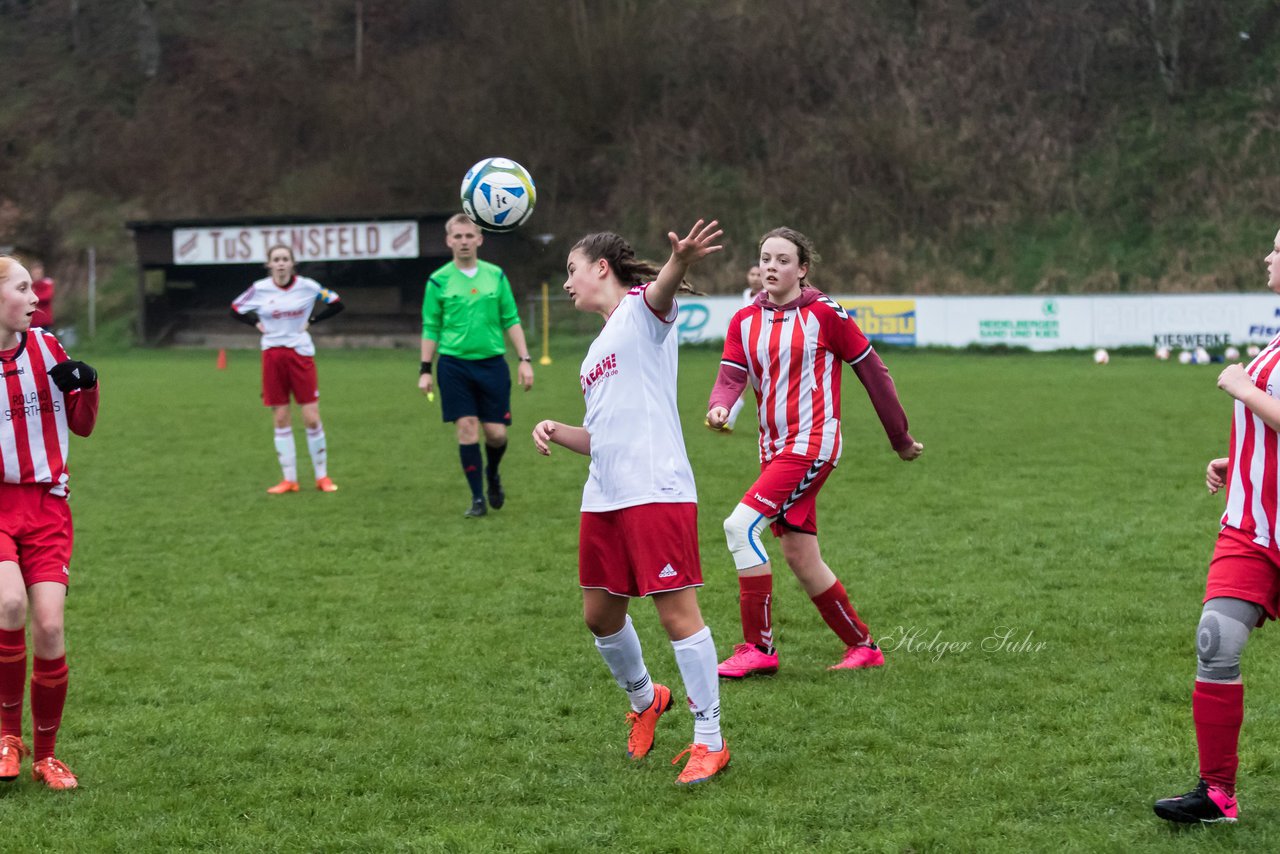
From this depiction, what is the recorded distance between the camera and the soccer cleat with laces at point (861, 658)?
5891 millimetres

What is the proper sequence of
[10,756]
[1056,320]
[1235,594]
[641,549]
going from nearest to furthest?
[1235,594] → [641,549] → [10,756] → [1056,320]

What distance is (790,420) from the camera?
586cm

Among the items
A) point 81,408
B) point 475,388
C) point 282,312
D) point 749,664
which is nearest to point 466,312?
point 475,388

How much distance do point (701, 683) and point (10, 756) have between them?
2.35 metres

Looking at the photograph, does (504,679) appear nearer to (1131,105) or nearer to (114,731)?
(114,731)

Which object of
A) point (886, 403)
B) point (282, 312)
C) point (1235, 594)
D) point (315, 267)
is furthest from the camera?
point (315, 267)

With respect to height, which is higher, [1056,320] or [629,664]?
[1056,320]

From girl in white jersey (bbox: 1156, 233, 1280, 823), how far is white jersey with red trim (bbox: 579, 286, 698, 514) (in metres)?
1.64

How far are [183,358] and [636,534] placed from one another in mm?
30861

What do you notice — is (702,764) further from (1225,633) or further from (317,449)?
(317,449)

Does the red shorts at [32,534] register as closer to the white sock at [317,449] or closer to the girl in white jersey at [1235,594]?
the girl in white jersey at [1235,594]

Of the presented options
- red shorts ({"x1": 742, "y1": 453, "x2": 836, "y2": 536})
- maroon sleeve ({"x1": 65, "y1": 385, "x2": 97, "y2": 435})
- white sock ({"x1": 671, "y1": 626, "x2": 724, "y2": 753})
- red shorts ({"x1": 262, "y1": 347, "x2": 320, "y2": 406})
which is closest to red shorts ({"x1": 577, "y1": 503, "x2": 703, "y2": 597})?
white sock ({"x1": 671, "y1": 626, "x2": 724, "y2": 753})

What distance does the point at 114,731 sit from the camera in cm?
519

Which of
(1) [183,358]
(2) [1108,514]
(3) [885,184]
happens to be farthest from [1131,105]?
(2) [1108,514]
